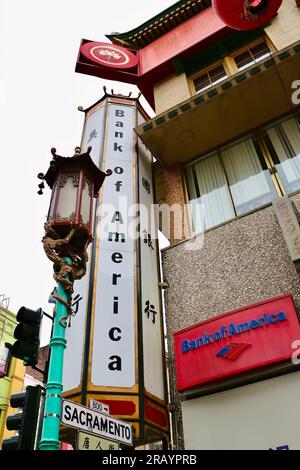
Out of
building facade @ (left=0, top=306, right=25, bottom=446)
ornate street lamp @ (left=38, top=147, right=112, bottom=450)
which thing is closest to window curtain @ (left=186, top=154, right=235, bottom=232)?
ornate street lamp @ (left=38, top=147, right=112, bottom=450)

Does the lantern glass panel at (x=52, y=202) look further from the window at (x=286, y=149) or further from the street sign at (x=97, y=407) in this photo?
the window at (x=286, y=149)

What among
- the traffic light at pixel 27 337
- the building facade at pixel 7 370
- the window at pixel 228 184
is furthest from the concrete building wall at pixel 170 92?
the building facade at pixel 7 370

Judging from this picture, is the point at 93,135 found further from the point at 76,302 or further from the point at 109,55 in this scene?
the point at 76,302

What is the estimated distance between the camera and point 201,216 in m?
10.3

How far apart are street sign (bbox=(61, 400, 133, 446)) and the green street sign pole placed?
0.15m

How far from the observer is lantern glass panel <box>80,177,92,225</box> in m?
5.07

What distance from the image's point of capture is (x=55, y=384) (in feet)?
12.4

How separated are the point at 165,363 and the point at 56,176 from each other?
15.9 ft

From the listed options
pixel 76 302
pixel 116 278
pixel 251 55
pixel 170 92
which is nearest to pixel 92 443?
pixel 76 302

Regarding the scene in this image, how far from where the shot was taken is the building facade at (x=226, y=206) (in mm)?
6648

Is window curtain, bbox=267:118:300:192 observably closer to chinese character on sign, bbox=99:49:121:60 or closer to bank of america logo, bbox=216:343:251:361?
bank of america logo, bbox=216:343:251:361

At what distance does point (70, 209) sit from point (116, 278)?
3.82 m

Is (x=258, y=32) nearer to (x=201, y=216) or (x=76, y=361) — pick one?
(x=201, y=216)

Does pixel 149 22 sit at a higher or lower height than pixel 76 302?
higher
